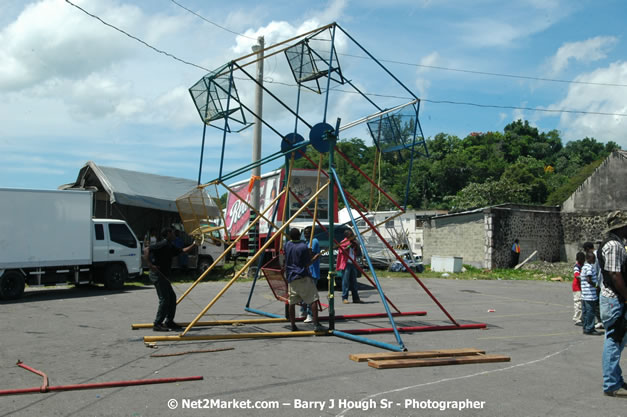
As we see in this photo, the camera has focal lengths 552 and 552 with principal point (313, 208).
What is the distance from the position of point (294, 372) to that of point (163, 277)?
3826mm

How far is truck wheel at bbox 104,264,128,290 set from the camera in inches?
666

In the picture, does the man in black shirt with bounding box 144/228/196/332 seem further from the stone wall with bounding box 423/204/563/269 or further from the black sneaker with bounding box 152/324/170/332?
the stone wall with bounding box 423/204/563/269

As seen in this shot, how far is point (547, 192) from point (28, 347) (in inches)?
2519

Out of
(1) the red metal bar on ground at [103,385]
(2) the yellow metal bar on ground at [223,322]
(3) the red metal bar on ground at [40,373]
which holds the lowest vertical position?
(1) the red metal bar on ground at [103,385]

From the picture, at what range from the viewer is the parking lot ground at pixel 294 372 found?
5198mm

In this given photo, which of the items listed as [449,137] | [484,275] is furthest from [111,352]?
[449,137]

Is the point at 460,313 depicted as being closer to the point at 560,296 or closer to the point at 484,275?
the point at 560,296

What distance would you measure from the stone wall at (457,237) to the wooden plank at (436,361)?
21.5 metres

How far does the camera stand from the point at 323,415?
4.97 m

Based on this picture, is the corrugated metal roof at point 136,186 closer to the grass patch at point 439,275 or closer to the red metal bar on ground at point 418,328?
the grass patch at point 439,275

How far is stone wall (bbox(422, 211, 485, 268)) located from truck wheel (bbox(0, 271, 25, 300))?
21.0 m

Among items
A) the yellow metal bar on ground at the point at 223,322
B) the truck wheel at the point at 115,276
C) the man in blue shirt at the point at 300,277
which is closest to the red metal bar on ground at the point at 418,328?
the man in blue shirt at the point at 300,277

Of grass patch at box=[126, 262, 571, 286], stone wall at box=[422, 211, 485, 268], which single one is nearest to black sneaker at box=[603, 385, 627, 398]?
grass patch at box=[126, 262, 571, 286]

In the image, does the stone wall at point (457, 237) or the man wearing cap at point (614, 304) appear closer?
the man wearing cap at point (614, 304)
